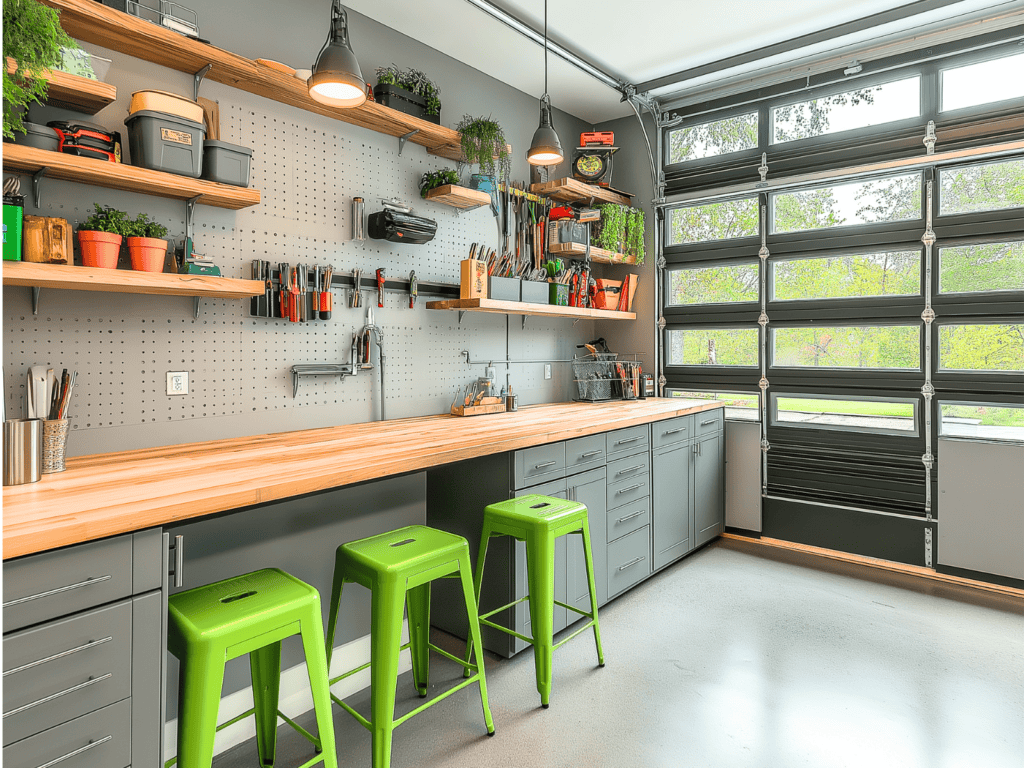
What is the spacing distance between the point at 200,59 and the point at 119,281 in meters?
0.93

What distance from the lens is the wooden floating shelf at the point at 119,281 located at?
1776 mm

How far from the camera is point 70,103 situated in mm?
2010

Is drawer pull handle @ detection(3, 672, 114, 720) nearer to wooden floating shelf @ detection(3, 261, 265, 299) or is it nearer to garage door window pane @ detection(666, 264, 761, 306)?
wooden floating shelf @ detection(3, 261, 265, 299)

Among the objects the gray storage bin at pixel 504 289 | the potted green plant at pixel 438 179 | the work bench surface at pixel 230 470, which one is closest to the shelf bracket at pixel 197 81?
the potted green plant at pixel 438 179

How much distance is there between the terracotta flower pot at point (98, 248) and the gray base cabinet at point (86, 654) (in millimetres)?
977

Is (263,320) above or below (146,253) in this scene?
below

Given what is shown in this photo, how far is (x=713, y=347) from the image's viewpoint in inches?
177

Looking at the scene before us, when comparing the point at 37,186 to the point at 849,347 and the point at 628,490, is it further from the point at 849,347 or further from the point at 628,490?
the point at 849,347

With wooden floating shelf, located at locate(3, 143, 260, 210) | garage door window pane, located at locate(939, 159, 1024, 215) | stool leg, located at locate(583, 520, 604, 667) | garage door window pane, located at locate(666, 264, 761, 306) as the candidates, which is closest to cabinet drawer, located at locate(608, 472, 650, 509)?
stool leg, located at locate(583, 520, 604, 667)

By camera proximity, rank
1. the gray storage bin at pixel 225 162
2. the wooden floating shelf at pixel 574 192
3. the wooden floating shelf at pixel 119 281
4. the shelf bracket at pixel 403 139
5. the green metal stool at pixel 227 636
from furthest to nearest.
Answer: the wooden floating shelf at pixel 574 192, the shelf bracket at pixel 403 139, the gray storage bin at pixel 225 162, the wooden floating shelf at pixel 119 281, the green metal stool at pixel 227 636

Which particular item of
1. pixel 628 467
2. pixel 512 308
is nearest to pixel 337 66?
pixel 512 308

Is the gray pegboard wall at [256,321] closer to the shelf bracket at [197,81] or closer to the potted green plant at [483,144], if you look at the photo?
the shelf bracket at [197,81]

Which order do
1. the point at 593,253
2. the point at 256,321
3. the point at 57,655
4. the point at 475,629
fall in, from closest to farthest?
the point at 57,655 < the point at 475,629 < the point at 256,321 < the point at 593,253

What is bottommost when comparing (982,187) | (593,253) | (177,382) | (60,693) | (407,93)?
(60,693)
